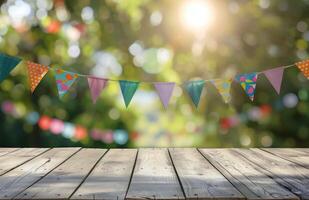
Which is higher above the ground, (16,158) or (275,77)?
(275,77)

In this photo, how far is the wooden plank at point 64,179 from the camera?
68.7 inches

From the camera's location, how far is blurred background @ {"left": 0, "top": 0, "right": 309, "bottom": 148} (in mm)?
8172

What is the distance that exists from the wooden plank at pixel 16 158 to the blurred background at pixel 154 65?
5176 millimetres

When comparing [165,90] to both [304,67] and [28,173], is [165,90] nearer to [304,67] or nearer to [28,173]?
[304,67]

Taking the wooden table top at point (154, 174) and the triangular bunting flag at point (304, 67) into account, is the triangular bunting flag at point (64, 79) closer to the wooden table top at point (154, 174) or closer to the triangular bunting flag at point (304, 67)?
the wooden table top at point (154, 174)

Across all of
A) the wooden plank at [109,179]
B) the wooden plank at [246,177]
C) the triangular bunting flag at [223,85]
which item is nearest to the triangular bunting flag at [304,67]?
the triangular bunting flag at [223,85]

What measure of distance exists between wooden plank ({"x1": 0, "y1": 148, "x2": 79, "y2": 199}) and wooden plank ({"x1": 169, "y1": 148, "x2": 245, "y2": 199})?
2.00 feet

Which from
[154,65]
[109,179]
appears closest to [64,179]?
[109,179]

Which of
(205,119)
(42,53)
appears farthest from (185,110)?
(42,53)

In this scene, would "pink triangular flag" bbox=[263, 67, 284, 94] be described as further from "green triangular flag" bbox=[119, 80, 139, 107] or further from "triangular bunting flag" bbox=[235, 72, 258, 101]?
"green triangular flag" bbox=[119, 80, 139, 107]

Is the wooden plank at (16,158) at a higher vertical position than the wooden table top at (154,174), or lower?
higher

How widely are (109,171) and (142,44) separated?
6.94 meters

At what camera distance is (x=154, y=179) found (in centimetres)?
206

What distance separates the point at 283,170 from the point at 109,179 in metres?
0.85
